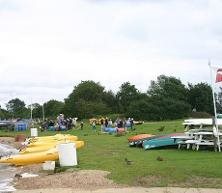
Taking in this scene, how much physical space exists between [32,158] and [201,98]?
84.0 meters

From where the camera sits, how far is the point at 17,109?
173 metres

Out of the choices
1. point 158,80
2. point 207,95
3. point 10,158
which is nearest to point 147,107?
point 207,95

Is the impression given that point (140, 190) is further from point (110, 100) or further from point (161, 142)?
point (110, 100)

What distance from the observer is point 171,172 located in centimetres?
1747

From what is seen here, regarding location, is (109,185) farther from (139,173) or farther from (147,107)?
(147,107)

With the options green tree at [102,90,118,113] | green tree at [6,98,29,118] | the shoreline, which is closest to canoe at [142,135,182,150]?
the shoreline

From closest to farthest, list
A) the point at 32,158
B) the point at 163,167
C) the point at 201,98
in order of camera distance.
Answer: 1. the point at 163,167
2. the point at 32,158
3. the point at 201,98

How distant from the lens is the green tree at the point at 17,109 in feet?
507

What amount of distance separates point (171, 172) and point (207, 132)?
7700 mm

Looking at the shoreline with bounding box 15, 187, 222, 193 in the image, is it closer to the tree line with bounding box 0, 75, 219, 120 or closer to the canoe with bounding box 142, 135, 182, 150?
the canoe with bounding box 142, 135, 182, 150

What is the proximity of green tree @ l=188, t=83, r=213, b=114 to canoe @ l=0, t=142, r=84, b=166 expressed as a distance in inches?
3242

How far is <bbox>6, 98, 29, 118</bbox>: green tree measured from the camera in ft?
507

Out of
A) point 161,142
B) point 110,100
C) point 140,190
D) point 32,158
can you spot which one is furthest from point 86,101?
point 140,190

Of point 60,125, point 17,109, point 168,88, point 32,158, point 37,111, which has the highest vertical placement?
point 17,109
